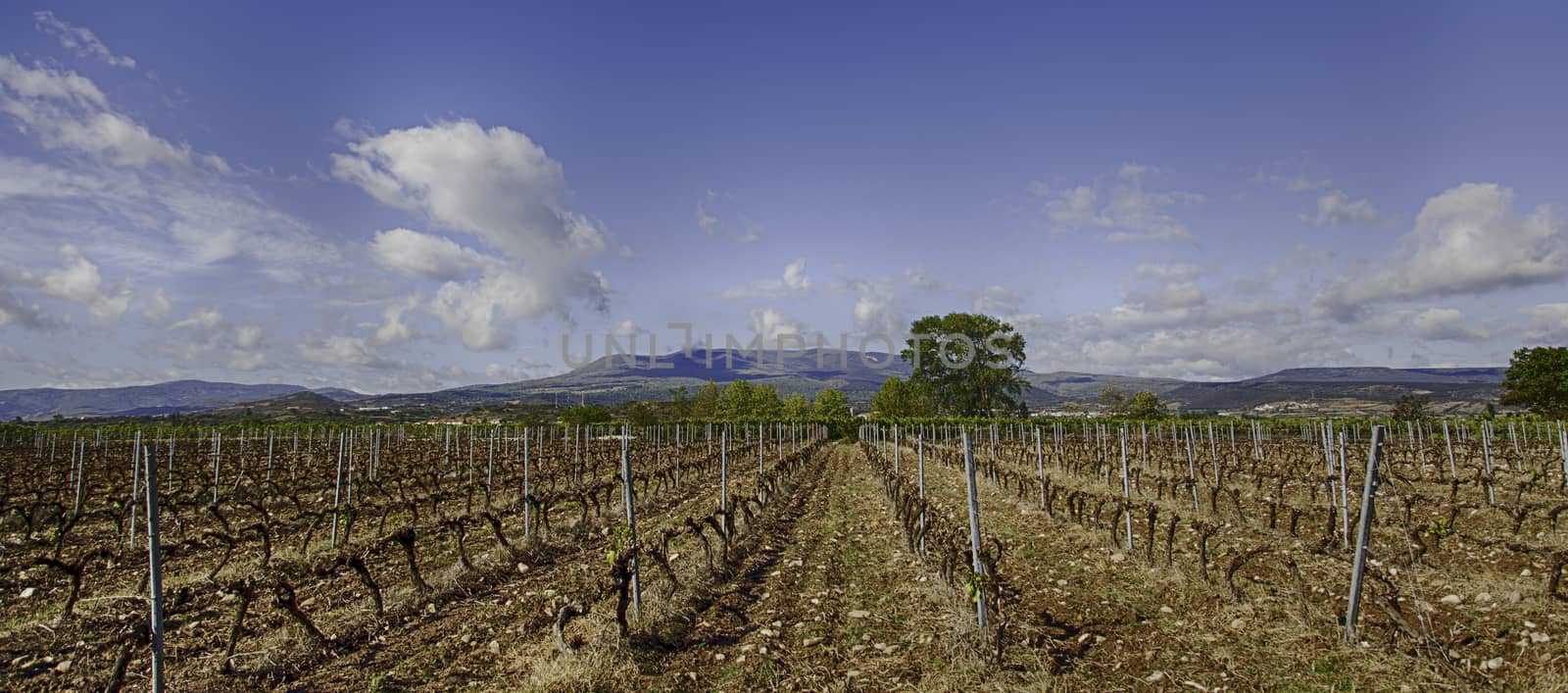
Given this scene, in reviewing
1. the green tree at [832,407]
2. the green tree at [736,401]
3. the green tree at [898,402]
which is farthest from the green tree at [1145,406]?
the green tree at [736,401]

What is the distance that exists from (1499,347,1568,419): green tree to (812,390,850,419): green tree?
54.7 metres

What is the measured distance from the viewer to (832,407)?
68062 mm

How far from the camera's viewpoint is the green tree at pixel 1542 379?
48656 millimetres

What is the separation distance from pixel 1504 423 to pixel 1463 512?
147ft

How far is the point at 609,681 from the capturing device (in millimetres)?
5438

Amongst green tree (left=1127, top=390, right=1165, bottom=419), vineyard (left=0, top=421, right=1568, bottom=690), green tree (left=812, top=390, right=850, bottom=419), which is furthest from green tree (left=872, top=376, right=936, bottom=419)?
vineyard (left=0, top=421, right=1568, bottom=690)

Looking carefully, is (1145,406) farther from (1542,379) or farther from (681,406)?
(681,406)

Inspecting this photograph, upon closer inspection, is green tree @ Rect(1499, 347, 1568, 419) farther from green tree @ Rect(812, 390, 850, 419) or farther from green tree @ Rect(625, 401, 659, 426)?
green tree @ Rect(625, 401, 659, 426)

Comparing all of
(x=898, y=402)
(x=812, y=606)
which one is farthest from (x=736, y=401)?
(x=812, y=606)

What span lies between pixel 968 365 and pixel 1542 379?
43043 mm

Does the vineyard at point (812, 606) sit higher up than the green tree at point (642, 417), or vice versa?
the vineyard at point (812, 606)

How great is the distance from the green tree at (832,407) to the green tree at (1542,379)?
54740 mm

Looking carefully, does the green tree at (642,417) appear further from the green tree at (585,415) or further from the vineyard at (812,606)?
the vineyard at (812,606)

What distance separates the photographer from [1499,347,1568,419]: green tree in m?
48.7
